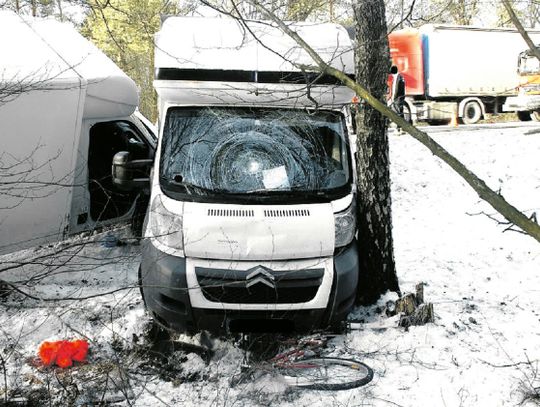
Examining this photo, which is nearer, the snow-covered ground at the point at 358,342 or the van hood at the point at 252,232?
the snow-covered ground at the point at 358,342

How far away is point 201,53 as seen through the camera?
4836 mm

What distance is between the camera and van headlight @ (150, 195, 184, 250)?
14.5 feet

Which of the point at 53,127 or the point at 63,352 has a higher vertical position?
the point at 53,127

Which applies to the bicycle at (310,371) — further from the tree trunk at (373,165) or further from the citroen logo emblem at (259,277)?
the tree trunk at (373,165)

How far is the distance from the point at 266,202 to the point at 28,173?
296 centimetres

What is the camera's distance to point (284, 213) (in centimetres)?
449

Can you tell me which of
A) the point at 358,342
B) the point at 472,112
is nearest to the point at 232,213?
the point at 358,342

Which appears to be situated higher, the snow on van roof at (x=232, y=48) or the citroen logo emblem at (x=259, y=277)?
the snow on van roof at (x=232, y=48)

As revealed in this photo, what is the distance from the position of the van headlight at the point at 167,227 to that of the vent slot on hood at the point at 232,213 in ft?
0.88

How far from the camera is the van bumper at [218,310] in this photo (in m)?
4.41

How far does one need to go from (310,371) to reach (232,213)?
140 cm

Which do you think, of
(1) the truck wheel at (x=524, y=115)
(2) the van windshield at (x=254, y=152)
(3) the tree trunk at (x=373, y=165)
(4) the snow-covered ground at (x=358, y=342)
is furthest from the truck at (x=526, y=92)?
(2) the van windshield at (x=254, y=152)

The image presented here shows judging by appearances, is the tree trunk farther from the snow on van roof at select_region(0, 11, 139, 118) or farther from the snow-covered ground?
the snow on van roof at select_region(0, 11, 139, 118)

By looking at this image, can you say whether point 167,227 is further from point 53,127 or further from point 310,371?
point 53,127
